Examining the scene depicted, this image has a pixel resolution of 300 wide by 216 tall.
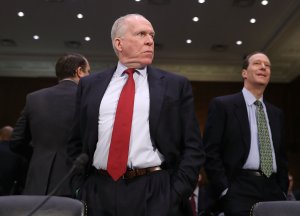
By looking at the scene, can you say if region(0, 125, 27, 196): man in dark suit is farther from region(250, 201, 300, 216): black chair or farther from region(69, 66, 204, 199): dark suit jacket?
region(250, 201, 300, 216): black chair

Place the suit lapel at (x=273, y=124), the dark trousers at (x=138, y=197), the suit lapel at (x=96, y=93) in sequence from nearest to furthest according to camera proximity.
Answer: the dark trousers at (x=138, y=197) < the suit lapel at (x=96, y=93) < the suit lapel at (x=273, y=124)

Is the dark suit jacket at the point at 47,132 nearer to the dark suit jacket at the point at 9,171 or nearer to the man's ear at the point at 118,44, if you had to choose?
Answer: the man's ear at the point at 118,44

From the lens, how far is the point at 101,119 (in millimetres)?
2223

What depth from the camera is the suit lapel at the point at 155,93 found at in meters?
2.14

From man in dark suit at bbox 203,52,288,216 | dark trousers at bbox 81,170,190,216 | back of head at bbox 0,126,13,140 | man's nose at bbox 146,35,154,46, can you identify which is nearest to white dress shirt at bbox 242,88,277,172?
man in dark suit at bbox 203,52,288,216

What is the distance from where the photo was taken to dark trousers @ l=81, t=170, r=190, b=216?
2055 mm

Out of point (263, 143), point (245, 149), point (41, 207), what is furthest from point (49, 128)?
point (263, 143)

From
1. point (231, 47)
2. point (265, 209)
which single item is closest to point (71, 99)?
point (265, 209)

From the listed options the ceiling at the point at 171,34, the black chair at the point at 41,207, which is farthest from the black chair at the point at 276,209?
the ceiling at the point at 171,34

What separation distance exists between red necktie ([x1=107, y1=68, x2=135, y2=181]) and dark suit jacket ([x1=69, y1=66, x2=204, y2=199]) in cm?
10

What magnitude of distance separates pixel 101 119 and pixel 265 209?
0.83 meters

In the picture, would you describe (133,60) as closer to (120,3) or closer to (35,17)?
(120,3)

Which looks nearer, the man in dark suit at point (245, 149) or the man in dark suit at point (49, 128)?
the man in dark suit at point (49, 128)

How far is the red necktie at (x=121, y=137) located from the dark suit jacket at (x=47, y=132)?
0.70 m
